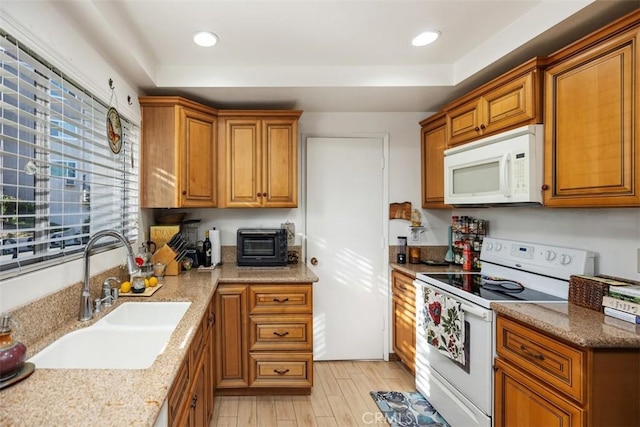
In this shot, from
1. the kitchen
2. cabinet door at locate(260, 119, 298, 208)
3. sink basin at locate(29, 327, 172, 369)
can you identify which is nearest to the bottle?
the kitchen

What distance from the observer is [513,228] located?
2.45 m

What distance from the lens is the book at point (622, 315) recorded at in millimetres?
1397

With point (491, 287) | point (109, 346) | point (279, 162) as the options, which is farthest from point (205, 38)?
point (491, 287)

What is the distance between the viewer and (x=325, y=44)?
2.08 m

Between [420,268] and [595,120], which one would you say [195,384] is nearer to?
[420,268]

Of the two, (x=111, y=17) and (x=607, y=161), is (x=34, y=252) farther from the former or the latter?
(x=607, y=161)

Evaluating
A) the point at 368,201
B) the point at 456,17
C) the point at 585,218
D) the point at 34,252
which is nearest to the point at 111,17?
the point at 34,252

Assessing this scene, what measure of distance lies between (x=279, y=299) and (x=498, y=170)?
5.67 feet

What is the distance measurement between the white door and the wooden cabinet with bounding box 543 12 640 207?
5.09 ft

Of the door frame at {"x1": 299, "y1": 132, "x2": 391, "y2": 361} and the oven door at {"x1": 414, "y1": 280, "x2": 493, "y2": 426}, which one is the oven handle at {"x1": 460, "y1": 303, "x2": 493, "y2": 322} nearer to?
the oven door at {"x1": 414, "y1": 280, "x2": 493, "y2": 426}

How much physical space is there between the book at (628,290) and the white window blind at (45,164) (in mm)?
2524

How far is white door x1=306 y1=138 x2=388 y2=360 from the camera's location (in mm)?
3076

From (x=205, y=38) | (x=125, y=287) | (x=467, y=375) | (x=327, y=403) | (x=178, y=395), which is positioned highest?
(x=205, y=38)

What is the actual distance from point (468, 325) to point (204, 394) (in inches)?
61.3
